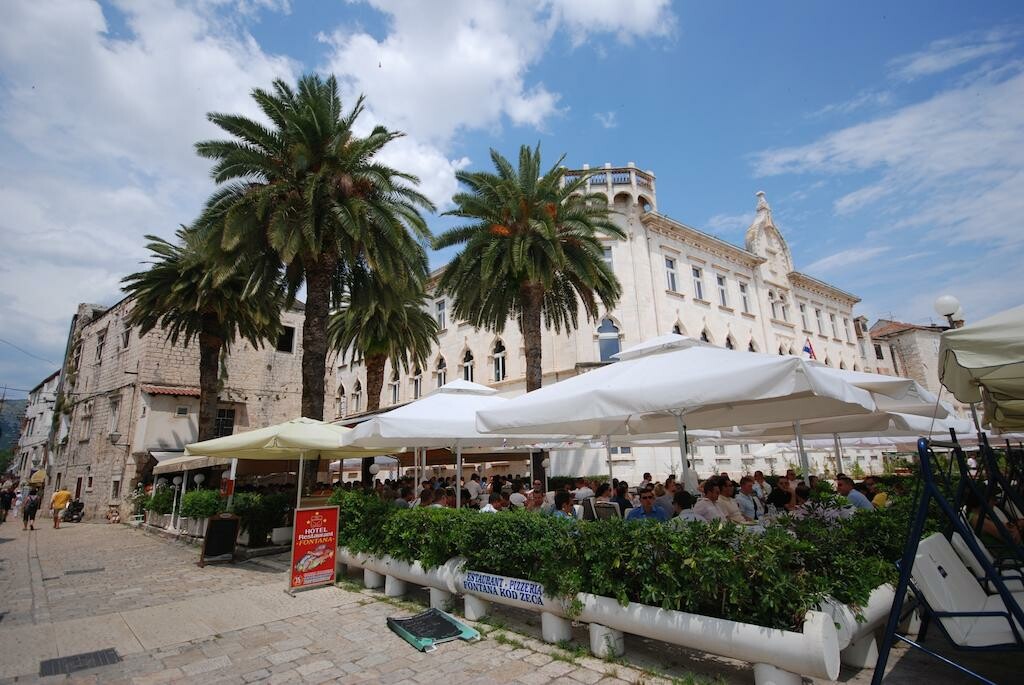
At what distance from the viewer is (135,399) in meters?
27.3

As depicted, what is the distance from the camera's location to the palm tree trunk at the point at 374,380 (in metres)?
23.2

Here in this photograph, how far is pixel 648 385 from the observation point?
5.53 meters

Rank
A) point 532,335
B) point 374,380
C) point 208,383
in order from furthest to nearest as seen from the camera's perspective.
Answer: point 374,380
point 208,383
point 532,335

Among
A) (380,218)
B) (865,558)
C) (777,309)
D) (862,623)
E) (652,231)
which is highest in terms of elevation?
(652,231)

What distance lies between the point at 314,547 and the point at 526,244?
10.4m

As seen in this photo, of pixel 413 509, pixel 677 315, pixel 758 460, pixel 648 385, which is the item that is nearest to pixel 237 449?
pixel 413 509

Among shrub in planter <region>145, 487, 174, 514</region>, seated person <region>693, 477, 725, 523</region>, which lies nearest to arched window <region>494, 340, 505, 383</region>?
shrub in planter <region>145, 487, 174, 514</region>

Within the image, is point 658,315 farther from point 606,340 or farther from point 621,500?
point 621,500

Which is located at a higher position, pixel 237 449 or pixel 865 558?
pixel 237 449

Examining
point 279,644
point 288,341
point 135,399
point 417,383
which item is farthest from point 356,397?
point 279,644

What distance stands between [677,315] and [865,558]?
75.4 feet

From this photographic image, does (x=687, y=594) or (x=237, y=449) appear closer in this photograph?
(x=687, y=594)

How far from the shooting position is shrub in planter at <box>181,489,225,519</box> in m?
15.2

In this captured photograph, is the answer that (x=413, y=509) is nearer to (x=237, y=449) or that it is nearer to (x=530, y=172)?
(x=237, y=449)
